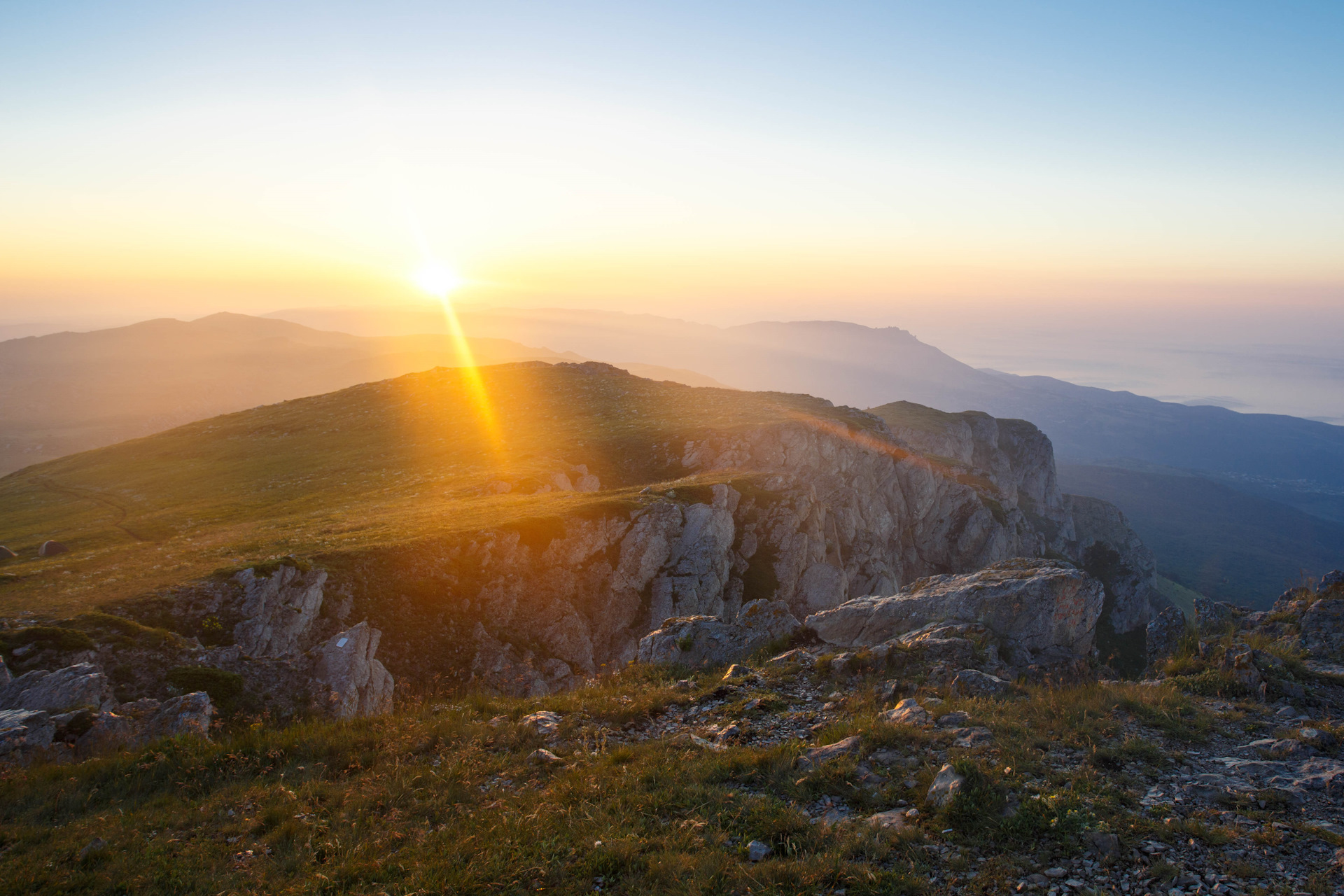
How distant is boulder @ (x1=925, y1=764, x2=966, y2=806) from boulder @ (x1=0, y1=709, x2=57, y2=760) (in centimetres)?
1743

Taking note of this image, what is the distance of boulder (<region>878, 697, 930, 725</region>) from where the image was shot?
509 inches

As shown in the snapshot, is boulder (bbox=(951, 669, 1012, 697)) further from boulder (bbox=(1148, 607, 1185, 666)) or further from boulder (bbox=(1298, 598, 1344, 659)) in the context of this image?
boulder (bbox=(1298, 598, 1344, 659))

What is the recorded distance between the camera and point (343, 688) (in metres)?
20.3

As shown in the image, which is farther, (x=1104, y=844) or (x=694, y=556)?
(x=694, y=556)

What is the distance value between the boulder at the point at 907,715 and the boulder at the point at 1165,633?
11350mm

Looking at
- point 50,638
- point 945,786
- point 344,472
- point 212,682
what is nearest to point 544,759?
point 945,786

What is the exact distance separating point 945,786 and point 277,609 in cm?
2990

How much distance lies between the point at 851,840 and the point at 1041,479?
142945mm

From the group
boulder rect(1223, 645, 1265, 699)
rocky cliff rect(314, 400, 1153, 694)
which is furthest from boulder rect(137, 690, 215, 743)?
boulder rect(1223, 645, 1265, 699)

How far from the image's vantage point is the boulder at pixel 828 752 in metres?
11.4

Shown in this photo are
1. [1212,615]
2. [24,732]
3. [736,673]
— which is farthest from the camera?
[1212,615]

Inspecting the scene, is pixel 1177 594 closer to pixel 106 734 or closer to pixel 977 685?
pixel 977 685

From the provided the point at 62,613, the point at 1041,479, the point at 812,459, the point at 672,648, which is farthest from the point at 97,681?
the point at 1041,479

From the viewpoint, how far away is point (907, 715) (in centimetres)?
1335
